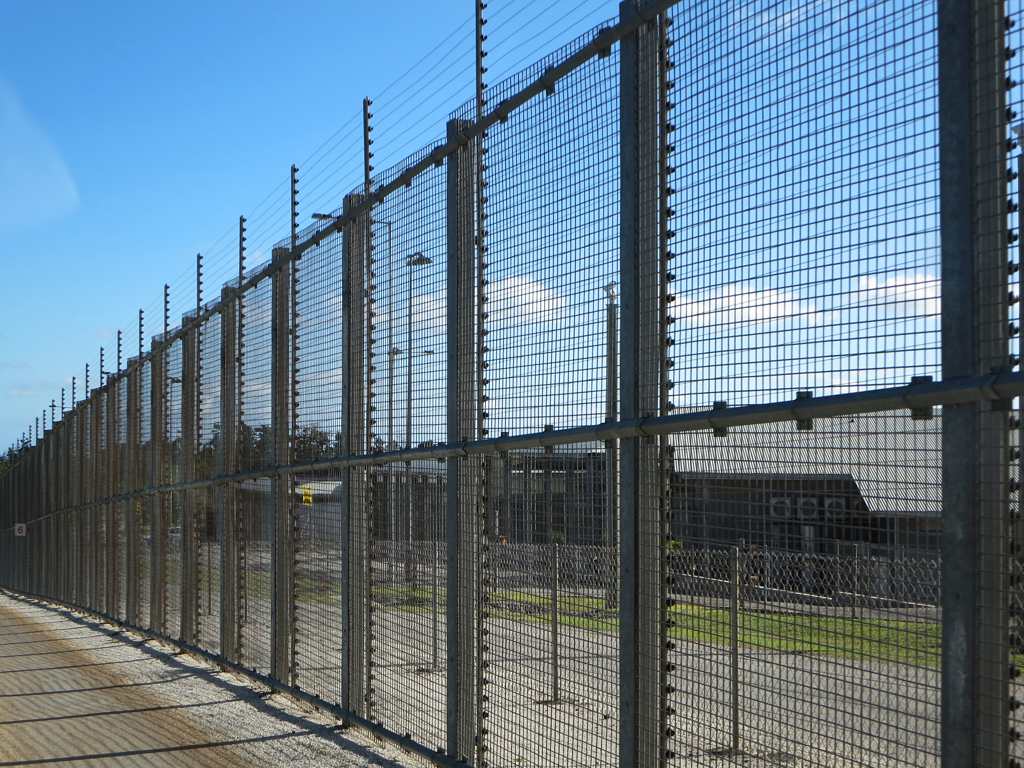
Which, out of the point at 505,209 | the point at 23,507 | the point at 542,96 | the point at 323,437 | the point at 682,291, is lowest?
the point at 23,507

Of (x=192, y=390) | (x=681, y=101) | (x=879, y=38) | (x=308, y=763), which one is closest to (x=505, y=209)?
(x=681, y=101)

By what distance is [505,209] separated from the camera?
590 cm

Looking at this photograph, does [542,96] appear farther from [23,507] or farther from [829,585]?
[23,507]

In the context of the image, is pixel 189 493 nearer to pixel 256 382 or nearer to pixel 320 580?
pixel 256 382

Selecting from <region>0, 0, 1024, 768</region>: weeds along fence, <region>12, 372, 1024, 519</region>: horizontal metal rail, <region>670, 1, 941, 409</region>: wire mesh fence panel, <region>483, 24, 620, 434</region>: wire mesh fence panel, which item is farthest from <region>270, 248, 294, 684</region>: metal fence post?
<region>670, 1, 941, 409</region>: wire mesh fence panel

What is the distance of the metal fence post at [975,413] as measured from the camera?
3178 mm

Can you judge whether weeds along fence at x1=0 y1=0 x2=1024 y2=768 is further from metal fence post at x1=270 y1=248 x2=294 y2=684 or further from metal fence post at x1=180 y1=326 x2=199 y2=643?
metal fence post at x1=180 y1=326 x2=199 y2=643

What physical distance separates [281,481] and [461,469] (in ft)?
12.4

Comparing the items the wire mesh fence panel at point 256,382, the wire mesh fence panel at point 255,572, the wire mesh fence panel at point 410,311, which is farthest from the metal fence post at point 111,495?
the wire mesh fence panel at point 410,311

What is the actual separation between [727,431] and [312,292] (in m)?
5.79

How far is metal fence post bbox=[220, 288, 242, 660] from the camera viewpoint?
37.2ft

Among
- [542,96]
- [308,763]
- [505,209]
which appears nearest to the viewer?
[542,96]

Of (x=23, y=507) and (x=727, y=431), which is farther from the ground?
(x=727, y=431)

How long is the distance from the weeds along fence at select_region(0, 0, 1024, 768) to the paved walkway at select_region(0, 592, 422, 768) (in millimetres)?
449
